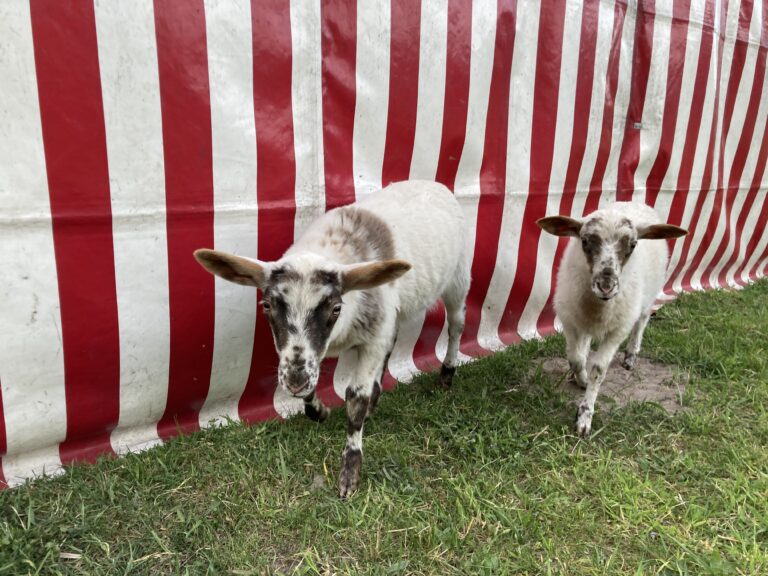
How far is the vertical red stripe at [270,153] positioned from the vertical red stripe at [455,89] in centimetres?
128

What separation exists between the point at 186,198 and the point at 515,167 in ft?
9.01

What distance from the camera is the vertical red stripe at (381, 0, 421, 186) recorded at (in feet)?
11.8

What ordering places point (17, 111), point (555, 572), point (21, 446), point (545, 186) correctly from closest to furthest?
1. point (555, 572)
2. point (17, 111)
3. point (21, 446)
4. point (545, 186)

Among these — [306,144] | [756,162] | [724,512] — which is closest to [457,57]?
[306,144]

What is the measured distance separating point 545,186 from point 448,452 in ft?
9.02

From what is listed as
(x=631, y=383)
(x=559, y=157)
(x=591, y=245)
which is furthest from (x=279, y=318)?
(x=559, y=157)

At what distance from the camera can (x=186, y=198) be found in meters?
3.02

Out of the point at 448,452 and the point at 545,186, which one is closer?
the point at 448,452

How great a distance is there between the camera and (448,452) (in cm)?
306

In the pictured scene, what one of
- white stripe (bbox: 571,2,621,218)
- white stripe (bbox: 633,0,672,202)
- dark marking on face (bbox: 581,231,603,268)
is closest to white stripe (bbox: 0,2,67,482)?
dark marking on face (bbox: 581,231,603,268)

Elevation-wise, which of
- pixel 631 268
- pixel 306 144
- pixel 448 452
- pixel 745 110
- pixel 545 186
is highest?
pixel 745 110

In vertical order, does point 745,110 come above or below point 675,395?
above

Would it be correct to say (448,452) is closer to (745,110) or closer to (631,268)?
(631,268)

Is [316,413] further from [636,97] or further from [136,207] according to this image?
[636,97]
